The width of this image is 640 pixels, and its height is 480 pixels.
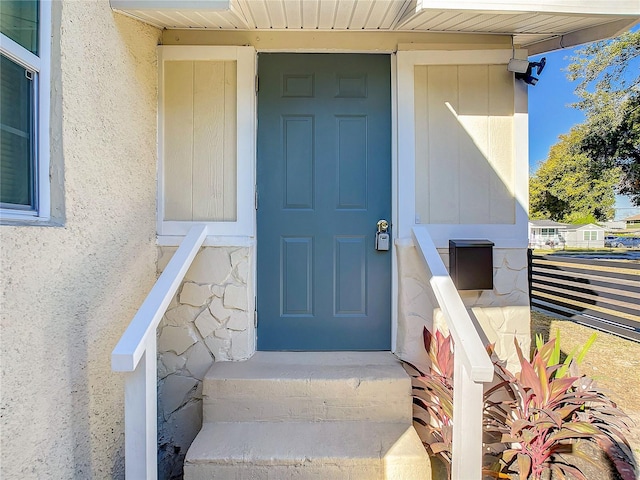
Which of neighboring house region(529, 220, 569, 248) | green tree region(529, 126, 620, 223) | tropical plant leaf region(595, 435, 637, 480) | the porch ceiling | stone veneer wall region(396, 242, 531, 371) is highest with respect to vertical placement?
green tree region(529, 126, 620, 223)

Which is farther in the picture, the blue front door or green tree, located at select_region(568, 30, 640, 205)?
green tree, located at select_region(568, 30, 640, 205)

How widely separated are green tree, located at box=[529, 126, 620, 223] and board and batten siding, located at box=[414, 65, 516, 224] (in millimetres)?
9603

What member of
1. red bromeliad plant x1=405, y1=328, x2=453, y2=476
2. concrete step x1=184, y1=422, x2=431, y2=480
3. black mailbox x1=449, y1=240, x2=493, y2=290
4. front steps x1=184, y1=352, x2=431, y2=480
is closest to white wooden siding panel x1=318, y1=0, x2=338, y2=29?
black mailbox x1=449, y1=240, x2=493, y2=290

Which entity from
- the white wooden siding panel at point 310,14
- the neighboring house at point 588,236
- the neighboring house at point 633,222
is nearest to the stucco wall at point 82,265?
the white wooden siding panel at point 310,14

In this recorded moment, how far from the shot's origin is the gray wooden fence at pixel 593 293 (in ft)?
16.2

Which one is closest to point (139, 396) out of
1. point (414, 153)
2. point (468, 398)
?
point (468, 398)

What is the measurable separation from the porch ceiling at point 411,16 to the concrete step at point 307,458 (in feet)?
7.64

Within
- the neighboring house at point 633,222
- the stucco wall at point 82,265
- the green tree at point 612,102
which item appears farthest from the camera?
the neighboring house at point 633,222

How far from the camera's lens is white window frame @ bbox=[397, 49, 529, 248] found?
2.40 metres

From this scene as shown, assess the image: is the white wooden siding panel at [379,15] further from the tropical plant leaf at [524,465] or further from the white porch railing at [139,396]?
the tropical plant leaf at [524,465]

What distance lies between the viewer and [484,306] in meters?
Answer: 2.41

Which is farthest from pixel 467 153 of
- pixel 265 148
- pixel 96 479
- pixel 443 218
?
pixel 96 479

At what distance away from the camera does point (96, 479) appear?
1731 mm

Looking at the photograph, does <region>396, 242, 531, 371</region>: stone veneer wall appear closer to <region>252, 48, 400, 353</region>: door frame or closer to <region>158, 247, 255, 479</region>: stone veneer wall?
<region>252, 48, 400, 353</region>: door frame
